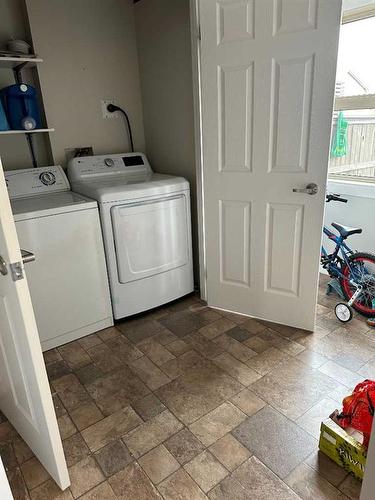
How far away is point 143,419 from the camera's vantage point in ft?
5.63

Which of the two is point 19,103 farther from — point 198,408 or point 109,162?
point 198,408

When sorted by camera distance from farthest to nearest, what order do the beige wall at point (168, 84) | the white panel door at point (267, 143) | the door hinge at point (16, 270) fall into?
the beige wall at point (168, 84), the white panel door at point (267, 143), the door hinge at point (16, 270)

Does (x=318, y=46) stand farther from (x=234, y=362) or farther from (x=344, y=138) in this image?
(x=234, y=362)

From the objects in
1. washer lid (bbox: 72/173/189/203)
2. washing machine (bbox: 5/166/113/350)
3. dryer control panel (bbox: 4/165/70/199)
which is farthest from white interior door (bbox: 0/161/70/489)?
dryer control panel (bbox: 4/165/70/199)

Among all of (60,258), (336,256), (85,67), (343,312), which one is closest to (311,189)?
(336,256)

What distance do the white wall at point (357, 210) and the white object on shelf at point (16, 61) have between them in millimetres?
2366

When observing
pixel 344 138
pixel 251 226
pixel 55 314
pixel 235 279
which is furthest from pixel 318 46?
pixel 55 314

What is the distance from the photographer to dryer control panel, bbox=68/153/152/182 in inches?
104

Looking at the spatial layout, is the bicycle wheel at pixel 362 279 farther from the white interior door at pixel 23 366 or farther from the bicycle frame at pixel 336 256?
the white interior door at pixel 23 366

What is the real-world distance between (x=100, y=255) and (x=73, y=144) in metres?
1.01

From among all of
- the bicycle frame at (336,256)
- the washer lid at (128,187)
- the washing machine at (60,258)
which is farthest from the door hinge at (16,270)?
the bicycle frame at (336,256)

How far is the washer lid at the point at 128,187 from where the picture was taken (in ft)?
7.44

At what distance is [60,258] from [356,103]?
2401mm

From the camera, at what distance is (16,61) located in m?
2.34
